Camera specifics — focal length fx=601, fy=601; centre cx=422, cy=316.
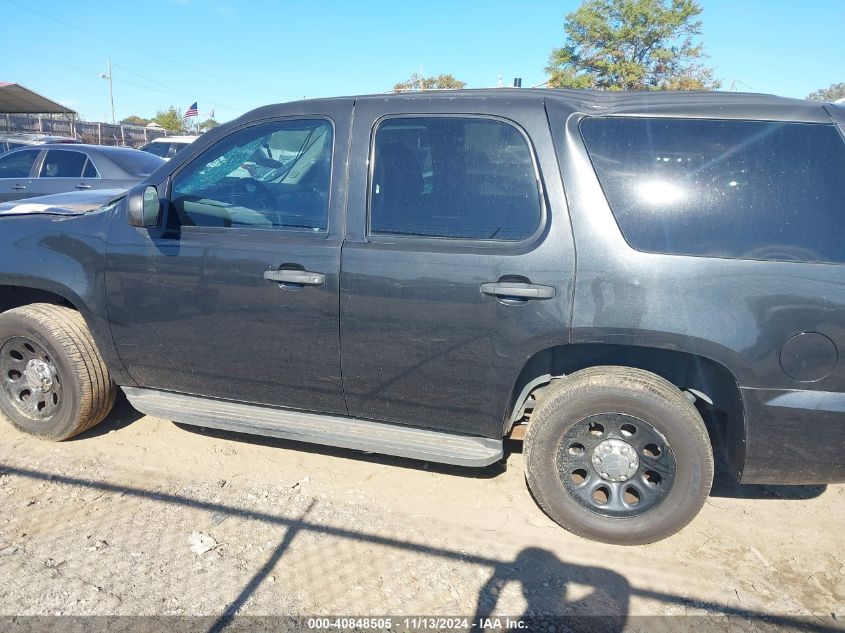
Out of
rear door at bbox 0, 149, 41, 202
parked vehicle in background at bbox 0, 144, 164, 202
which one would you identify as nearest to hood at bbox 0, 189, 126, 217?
parked vehicle in background at bbox 0, 144, 164, 202

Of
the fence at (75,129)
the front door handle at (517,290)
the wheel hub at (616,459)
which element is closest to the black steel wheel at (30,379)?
the front door handle at (517,290)

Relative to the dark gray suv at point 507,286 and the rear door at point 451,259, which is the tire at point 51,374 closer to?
the dark gray suv at point 507,286

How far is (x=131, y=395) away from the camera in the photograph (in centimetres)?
338

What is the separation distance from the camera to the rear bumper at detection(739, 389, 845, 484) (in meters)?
2.39

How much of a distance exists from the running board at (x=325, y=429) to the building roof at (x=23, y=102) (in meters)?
23.1

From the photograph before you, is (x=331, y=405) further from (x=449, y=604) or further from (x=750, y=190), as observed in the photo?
(x=750, y=190)

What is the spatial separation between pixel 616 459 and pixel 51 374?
124 inches

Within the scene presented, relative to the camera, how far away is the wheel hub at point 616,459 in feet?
8.86

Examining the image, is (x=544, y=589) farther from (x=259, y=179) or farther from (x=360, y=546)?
(x=259, y=179)

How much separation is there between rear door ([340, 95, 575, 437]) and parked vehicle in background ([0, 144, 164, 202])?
251 inches

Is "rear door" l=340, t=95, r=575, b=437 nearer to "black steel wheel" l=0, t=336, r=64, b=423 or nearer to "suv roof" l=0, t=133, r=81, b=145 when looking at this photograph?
"black steel wheel" l=0, t=336, r=64, b=423

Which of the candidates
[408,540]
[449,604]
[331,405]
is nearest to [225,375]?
[331,405]

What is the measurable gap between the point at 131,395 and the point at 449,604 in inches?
83.9

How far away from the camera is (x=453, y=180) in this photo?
2.74 m
